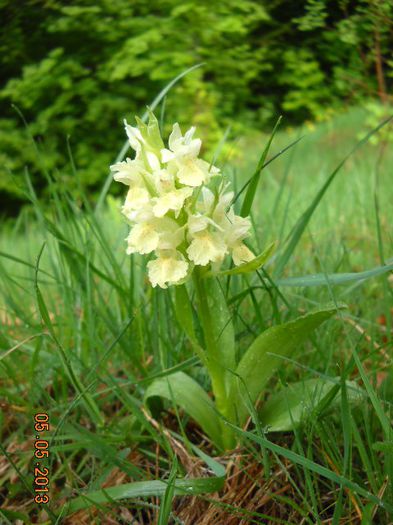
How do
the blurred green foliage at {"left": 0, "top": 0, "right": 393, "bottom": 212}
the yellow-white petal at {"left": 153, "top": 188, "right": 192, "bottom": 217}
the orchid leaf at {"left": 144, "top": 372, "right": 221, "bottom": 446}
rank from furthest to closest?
the blurred green foliage at {"left": 0, "top": 0, "right": 393, "bottom": 212}
the orchid leaf at {"left": 144, "top": 372, "right": 221, "bottom": 446}
the yellow-white petal at {"left": 153, "top": 188, "right": 192, "bottom": 217}

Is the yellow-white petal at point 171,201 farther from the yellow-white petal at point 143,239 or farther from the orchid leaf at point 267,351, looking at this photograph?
the orchid leaf at point 267,351

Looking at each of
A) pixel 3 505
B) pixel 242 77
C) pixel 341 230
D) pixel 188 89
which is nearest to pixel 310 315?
pixel 3 505

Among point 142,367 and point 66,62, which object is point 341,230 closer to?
point 142,367

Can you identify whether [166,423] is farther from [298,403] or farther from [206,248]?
[206,248]

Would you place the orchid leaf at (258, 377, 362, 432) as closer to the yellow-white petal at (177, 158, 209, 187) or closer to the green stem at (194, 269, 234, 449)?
the green stem at (194, 269, 234, 449)

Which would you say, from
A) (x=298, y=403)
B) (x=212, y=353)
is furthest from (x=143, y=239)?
(x=298, y=403)

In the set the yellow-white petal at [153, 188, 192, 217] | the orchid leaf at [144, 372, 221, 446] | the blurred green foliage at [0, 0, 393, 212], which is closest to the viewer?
the yellow-white petal at [153, 188, 192, 217]

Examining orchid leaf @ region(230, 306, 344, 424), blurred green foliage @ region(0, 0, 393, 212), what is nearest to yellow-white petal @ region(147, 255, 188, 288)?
orchid leaf @ region(230, 306, 344, 424)

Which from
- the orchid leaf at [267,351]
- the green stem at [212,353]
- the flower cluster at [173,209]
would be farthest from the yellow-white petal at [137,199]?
the orchid leaf at [267,351]
